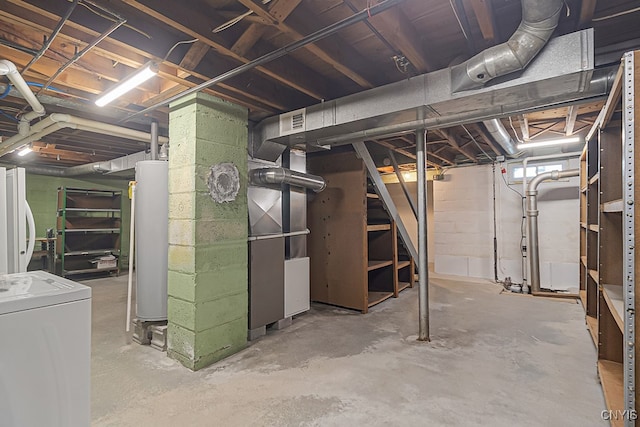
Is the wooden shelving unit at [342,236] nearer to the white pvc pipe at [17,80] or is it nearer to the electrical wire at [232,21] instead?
the electrical wire at [232,21]

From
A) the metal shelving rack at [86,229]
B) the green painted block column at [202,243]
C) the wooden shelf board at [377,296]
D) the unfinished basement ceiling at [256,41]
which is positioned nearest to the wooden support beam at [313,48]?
the unfinished basement ceiling at [256,41]

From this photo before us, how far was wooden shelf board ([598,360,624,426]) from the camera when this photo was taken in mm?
1751

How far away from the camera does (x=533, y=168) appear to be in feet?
17.3

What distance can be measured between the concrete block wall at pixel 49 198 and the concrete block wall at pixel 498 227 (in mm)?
6700

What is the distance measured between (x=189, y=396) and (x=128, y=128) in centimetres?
294

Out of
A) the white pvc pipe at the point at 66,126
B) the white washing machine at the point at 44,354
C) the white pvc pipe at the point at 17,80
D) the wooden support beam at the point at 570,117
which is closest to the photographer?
the white washing machine at the point at 44,354

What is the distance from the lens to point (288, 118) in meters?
3.04

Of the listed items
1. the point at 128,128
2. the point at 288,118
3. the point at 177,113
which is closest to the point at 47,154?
the point at 128,128

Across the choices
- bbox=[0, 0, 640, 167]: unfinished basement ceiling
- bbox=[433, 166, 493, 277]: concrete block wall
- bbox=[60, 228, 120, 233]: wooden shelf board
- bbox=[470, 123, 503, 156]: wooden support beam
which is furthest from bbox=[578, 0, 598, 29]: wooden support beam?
bbox=[60, 228, 120, 233]: wooden shelf board

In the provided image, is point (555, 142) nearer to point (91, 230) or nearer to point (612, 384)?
point (612, 384)

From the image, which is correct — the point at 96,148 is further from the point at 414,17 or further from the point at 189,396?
the point at 414,17

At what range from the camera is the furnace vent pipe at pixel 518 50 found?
1550mm

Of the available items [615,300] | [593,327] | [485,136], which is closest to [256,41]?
[615,300]

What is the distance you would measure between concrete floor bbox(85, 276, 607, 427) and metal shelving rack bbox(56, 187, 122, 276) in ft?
10.4
